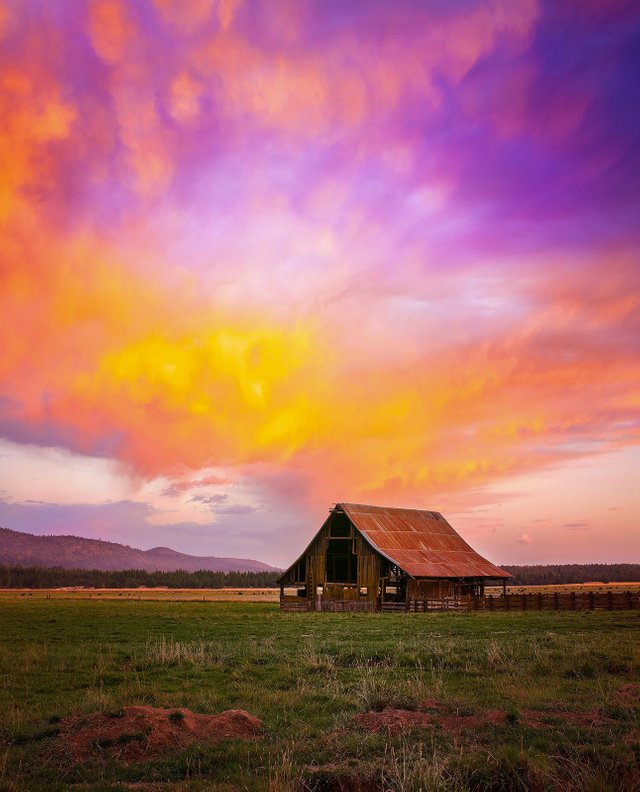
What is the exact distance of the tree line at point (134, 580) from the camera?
431 ft

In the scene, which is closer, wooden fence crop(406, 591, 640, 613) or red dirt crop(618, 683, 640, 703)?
red dirt crop(618, 683, 640, 703)

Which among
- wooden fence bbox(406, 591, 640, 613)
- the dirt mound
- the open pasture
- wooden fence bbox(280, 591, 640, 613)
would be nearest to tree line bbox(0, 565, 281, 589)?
the open pasture

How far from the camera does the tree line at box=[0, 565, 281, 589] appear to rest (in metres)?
131

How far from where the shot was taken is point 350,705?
43.7 ft

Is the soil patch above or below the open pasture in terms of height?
above

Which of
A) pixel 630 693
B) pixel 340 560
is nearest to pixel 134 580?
pixel 340 560

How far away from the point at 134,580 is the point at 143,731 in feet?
441

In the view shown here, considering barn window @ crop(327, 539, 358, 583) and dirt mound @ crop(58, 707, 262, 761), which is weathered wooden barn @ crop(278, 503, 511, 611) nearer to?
barn window @ crop(327, 539, 358, 583)

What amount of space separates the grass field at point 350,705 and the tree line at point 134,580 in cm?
10765

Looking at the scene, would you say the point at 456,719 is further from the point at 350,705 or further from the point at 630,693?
the point at 630,693

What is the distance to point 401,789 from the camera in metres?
7.95

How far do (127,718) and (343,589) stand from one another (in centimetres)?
4084

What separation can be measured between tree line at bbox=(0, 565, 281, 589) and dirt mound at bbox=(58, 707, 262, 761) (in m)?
121

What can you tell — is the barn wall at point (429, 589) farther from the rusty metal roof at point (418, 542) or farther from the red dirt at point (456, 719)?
the red dirt at point (456, 719)
